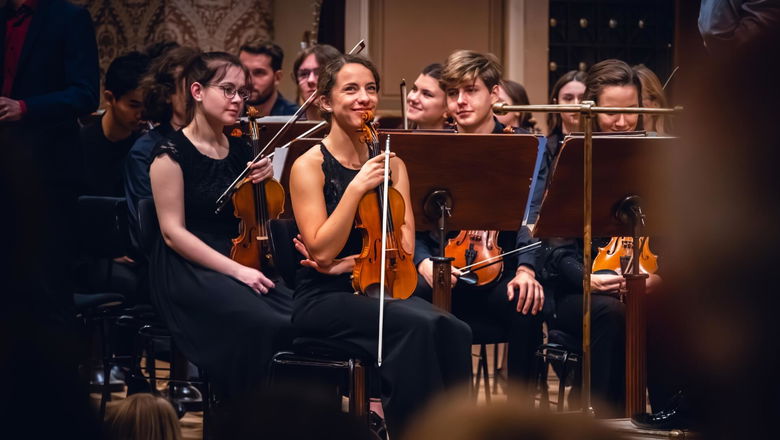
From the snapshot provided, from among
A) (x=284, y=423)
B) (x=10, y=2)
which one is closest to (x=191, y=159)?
(x=10, y=2)

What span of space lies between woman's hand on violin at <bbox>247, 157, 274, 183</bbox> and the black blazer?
517 mm

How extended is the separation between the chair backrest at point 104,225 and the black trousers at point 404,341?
108 cm

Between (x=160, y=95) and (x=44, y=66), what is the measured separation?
69cm

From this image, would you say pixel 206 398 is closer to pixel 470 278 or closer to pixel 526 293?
pixel 470 278

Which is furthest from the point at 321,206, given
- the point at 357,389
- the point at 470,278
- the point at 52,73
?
the point at 52,73

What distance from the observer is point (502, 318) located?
3428mm

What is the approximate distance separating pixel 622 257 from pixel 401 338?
970 mm

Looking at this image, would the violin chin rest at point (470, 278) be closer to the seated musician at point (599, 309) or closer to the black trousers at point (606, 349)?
the seated musician at point (599, 309)

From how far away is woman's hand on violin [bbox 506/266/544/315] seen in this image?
335 cm

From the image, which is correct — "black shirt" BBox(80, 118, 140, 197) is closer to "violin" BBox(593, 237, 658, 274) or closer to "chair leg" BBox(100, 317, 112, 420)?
"chair leg" BBox(100, 317, 112, 420)

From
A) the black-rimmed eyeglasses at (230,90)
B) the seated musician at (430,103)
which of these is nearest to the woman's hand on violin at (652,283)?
the seated musician at (430,103)

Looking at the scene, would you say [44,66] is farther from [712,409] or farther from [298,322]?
[712,409]

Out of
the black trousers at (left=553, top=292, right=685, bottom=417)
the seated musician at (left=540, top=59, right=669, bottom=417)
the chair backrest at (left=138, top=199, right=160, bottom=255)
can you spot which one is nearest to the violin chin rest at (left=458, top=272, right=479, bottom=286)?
the seated musician at (left=540, top=59, right=669, bottom=417)

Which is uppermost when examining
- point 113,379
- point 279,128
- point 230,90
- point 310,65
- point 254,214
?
point 310,65
